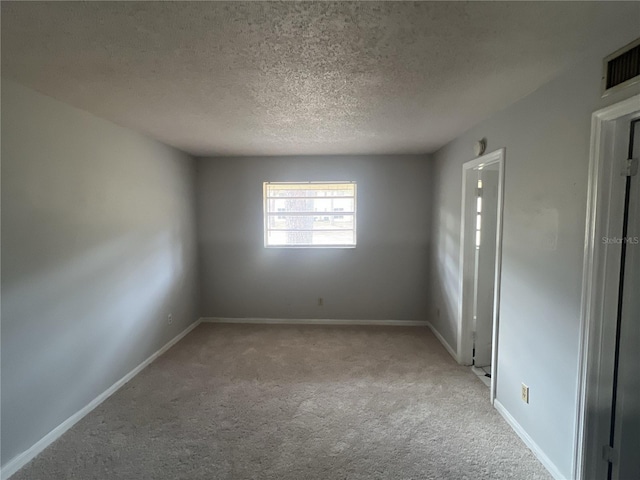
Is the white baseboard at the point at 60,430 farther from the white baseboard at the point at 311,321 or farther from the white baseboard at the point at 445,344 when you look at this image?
the white baseboard at the point at 445,344

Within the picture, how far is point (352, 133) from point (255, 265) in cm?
229

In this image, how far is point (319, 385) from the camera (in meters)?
2.64

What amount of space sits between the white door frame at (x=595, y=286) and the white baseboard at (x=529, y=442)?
190 millimetres

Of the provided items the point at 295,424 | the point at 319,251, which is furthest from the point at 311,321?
the point at 295,424

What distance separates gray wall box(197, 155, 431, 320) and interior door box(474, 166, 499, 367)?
3.76 ft

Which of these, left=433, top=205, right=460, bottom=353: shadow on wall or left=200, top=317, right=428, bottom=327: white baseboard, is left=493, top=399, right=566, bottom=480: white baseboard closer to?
left=433, top=205, right=460, bottom=353: shadow on wall

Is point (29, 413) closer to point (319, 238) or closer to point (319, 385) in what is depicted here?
point (319, 385)

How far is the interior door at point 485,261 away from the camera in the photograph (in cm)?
285

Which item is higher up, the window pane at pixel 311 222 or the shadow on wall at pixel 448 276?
the window pane at pixel 311 222

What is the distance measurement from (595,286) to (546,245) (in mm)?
395

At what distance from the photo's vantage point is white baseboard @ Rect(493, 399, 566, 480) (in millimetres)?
1713

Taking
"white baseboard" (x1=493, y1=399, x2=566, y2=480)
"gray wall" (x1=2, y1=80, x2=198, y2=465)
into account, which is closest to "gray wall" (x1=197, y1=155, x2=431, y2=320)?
"gray wall" (x1=2, y1=80, x2=198, y2=465)

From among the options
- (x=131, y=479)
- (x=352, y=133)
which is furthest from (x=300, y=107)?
(x=131, y=479)

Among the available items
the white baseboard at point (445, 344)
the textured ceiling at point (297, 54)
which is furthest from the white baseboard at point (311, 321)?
the textured ceiling at point (297, 54)
